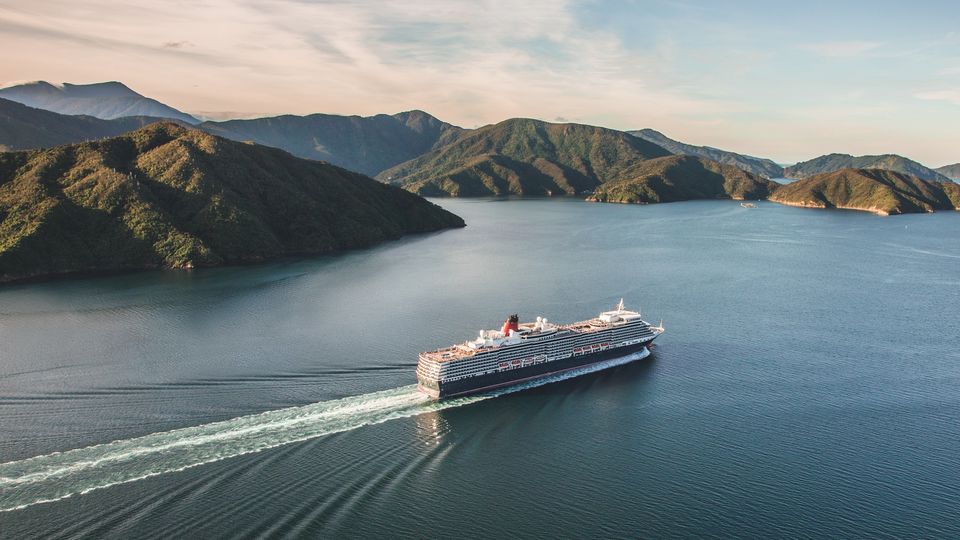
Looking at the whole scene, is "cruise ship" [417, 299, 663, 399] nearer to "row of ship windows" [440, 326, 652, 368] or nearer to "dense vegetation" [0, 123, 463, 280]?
"row of ship windows" [440, 326, 652, 368]

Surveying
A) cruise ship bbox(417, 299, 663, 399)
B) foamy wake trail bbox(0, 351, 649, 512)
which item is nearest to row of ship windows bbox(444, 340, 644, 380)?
cruise ship bbox(417, 299, 663, 399)

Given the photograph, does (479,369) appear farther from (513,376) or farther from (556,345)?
(556,345)

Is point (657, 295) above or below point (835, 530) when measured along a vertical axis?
above

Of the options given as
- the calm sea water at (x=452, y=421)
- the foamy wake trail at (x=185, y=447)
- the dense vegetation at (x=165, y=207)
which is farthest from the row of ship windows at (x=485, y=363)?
the dense vegetation at (x=165, y=207)

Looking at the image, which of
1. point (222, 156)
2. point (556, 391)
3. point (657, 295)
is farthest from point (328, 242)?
point (556, 391)

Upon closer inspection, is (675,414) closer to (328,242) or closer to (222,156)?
(328,242)
